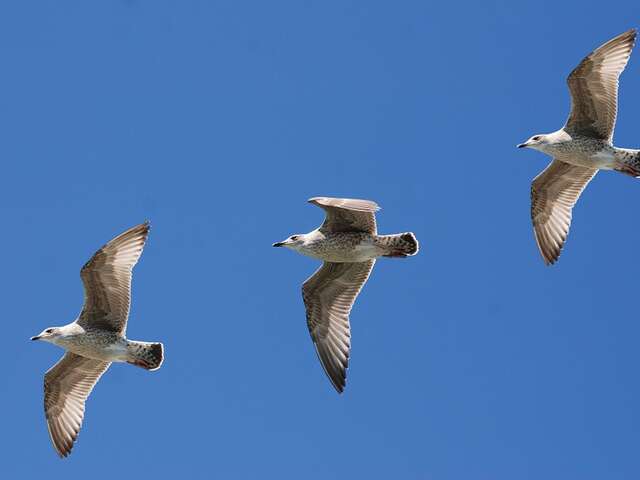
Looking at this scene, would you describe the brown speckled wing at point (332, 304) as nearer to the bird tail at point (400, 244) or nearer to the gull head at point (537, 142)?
the bird tail at point (400, 244)

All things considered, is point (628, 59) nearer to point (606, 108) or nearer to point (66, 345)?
point (606, 108)

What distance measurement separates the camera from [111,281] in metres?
16.7

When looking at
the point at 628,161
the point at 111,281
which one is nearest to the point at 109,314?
the point at 111,281

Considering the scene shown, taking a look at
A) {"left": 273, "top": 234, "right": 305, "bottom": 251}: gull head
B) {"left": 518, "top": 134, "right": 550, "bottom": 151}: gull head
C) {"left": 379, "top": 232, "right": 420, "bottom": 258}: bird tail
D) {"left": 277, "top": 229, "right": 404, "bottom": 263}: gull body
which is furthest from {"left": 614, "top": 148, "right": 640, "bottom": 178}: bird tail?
{"left": 273, "top": 234, "right": 305, "bottom": 251}: gull head

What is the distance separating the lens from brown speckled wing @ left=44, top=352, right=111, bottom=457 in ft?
58.1

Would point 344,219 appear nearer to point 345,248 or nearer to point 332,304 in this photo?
point 345,248

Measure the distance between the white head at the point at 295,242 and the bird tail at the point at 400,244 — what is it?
106cm

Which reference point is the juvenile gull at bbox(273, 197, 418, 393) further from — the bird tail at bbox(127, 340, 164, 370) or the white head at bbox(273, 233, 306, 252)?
the bird tail at bbox(127, 340, 164, 370)

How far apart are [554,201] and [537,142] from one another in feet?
5.07

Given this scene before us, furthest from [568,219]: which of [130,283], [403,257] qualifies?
[130,283]

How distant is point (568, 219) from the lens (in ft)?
65.4

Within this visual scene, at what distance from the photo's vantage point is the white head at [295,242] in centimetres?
1727

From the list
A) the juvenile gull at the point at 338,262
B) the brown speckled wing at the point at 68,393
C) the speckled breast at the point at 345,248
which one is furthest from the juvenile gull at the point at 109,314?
the speckled breast at the point at 345,248

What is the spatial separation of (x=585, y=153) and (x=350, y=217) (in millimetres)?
3678
